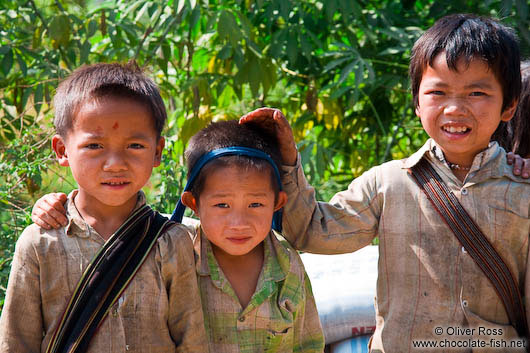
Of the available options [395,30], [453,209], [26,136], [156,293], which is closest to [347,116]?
[395,30]

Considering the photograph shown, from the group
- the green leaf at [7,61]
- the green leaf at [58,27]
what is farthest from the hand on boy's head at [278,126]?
the green leaf at [7,61]

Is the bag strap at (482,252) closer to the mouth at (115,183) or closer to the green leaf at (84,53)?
the mouth at (115,183)

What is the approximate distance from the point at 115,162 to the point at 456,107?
1.09m

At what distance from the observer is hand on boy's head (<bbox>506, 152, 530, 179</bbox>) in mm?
2340

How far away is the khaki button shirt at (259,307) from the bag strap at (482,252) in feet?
1.75

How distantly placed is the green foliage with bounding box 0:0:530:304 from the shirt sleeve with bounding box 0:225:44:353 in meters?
1.29

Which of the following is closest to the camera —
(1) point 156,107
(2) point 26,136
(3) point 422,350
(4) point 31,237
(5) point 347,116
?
(4) point 31,237

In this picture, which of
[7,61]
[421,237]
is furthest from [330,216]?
[7,61]

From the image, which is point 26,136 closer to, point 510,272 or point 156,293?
point 156,293

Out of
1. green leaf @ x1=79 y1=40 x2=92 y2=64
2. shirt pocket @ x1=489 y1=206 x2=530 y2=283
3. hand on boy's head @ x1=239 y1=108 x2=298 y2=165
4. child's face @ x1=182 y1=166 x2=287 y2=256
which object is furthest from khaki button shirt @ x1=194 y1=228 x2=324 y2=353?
green leaf @ x1=79 y1=40 x2=92 y2=64

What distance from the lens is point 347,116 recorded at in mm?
4867

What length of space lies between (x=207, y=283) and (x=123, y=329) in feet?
1.06

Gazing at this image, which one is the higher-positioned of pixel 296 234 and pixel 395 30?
pixel 395 30

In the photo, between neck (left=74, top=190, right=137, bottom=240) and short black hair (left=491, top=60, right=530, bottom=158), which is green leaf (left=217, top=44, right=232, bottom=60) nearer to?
short black hair (left=491, top=60, right=530, bottom=158)
